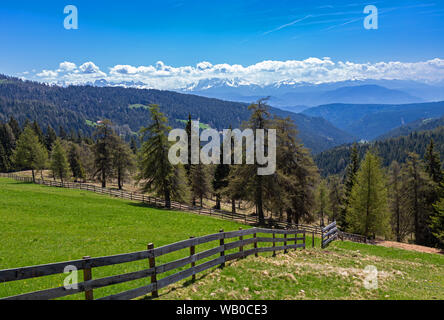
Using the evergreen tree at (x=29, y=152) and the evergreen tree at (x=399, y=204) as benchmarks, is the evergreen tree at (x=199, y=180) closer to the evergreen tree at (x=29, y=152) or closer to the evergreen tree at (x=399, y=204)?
the evergreen tree at (x=399, y=204)

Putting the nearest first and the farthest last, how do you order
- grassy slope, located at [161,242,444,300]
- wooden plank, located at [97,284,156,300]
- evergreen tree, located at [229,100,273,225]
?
wooden plank, located at [97,284,156,300] → grassy slope, located at [161,242,444,300] → evergreen tree, located at [229,100,273,225]

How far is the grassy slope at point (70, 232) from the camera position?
1148 cm

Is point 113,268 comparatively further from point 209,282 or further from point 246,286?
point 246,286

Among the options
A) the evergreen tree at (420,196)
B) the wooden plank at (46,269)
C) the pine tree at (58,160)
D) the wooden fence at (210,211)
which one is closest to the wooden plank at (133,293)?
the wooden plank at (46,269)

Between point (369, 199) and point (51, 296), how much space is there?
1437 inches

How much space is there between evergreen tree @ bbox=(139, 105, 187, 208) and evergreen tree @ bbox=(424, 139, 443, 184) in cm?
3465

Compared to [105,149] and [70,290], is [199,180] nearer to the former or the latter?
[105,149]

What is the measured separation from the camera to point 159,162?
35844 mm

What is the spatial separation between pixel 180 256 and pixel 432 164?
132 feet

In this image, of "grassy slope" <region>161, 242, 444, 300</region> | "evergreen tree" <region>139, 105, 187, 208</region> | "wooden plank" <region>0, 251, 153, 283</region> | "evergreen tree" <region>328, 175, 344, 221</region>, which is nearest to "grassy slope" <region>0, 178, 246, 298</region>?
"wooden plank" <region>0, 251, 153, 283</region>

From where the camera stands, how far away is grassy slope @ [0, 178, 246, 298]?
37.7 feet

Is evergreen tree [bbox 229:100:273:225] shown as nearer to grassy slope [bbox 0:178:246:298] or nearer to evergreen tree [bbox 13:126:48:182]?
grassy slope [bbox 0:178:246:298]

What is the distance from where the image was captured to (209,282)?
928 cm

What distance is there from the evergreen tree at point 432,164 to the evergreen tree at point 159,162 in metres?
34.6
